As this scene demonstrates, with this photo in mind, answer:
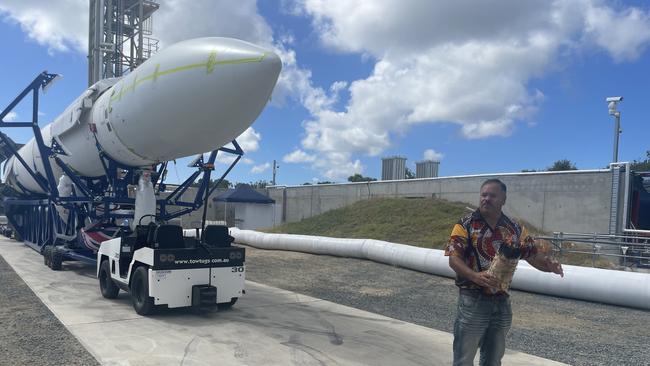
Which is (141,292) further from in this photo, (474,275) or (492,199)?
(492,199)

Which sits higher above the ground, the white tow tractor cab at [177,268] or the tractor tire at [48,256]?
the white tow tractor cab at [177,268]

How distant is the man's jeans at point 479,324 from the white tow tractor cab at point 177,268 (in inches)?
184

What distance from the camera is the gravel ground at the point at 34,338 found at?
16.9 ft

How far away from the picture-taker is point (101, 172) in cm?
1096

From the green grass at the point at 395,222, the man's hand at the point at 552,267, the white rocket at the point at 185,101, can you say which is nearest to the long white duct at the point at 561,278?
the green grass at the point at 395,222

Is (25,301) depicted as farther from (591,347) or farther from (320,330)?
(591,347)

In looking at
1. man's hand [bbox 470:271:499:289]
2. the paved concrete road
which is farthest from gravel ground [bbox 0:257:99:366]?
man's hand [bbox 470:271:499:289]

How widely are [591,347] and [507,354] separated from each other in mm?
1504

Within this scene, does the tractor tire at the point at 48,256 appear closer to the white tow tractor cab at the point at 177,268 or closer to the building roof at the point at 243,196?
the white tow tractor cab at the point at 177,268

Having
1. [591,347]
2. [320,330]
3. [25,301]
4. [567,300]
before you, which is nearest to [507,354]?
[591,347]

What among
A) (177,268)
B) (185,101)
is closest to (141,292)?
(177,268)

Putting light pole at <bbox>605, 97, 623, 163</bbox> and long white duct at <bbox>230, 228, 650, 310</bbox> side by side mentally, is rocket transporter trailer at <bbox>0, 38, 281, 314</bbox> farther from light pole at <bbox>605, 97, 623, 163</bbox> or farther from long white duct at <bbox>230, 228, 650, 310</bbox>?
light pole at <bbox>605, 97, 623, 163</bbox>

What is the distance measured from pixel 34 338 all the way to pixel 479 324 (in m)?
5.43

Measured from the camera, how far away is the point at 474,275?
3.26 m
